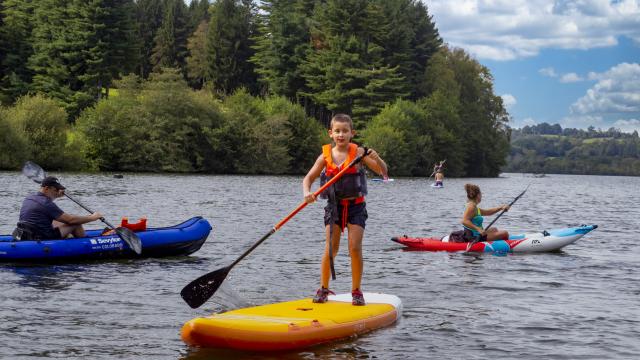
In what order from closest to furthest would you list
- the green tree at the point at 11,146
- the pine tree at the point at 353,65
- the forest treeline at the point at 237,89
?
the green tree at the point at 11,146, the forest treeline at the point at 237,89, the pine tree at the point at 353,65

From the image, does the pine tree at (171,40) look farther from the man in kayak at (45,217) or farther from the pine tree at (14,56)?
the man in kayak at (45,217)

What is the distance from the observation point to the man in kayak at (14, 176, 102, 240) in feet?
41.3

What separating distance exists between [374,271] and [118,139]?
43.2 meters

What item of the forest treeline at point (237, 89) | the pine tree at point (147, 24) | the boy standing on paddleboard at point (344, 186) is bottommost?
the boy standing on paddleboard at point (344, 186)

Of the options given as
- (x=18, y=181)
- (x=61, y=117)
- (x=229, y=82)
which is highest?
(x=229, y=82)

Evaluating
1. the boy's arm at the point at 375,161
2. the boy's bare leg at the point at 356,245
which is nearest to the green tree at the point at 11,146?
the boy's bare leg at the point at 356,245

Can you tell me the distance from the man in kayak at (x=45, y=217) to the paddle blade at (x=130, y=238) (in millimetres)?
620

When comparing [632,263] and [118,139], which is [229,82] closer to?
[118,139]

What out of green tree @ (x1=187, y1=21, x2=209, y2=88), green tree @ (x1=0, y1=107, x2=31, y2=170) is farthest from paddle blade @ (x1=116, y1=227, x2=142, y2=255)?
green tree @ (x1=187, y1=21, x2=209, y2=88)

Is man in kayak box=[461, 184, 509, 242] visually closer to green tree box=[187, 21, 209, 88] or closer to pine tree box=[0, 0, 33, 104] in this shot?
pine tree box=[0, 0, 33, 104]

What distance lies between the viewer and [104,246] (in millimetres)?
13406

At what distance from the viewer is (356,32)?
7762 cm

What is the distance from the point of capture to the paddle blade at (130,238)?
13.4 metres

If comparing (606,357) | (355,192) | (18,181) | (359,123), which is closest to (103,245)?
(355,192)
